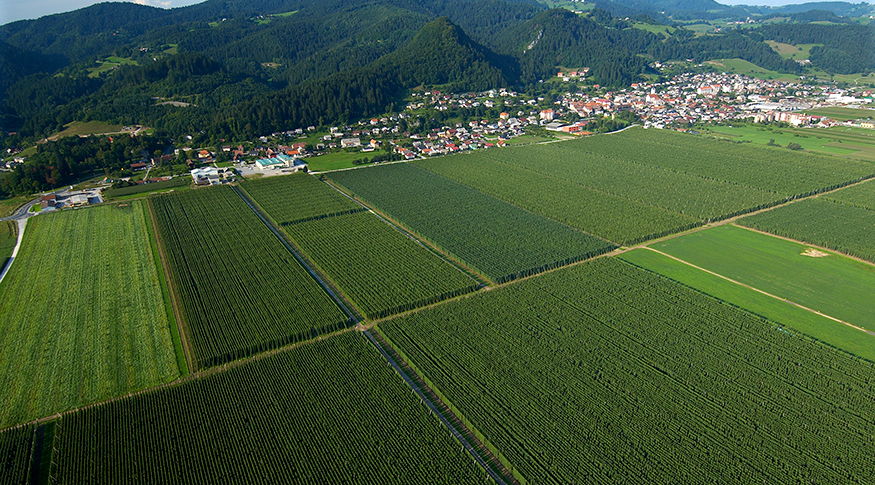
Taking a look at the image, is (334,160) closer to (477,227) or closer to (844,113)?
(477,227)

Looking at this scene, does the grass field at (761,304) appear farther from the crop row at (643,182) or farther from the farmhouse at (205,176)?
the farmhouse at (205,176)

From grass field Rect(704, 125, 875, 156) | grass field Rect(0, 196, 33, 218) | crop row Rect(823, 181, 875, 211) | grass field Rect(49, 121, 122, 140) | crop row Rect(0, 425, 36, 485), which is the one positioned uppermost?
grass field Rect(49, 121, 122, 140)

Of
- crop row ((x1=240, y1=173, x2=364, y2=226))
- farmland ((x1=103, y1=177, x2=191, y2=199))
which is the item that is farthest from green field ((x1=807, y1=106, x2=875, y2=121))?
farmland ((x1=103, y1=177, x2=191, y2=199))

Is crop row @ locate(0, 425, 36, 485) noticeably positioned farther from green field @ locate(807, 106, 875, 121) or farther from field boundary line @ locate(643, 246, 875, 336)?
green field @ locate(807, 106, 875, 121)

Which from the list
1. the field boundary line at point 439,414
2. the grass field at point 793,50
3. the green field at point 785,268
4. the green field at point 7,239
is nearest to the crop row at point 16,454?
the field boundary line at point 439,414

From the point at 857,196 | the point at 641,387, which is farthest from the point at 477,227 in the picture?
the point at 857,196
